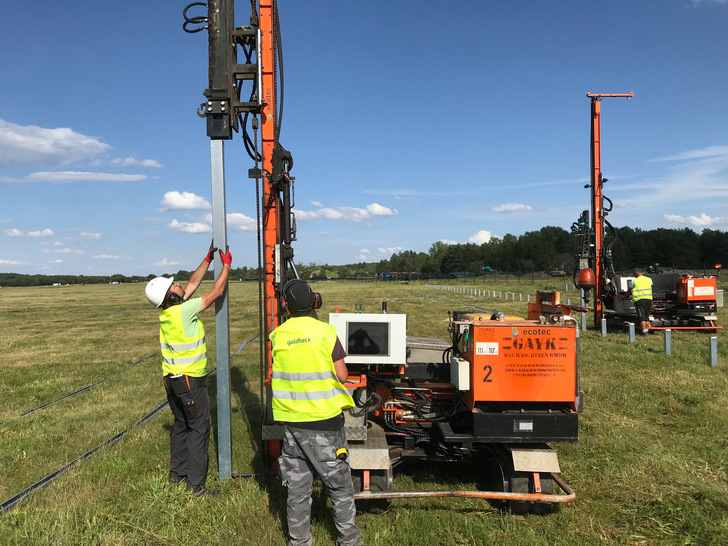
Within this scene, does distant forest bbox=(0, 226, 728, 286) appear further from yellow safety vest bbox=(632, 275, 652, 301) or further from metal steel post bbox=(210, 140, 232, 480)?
metal steel post bbox=(210, 140, 232, 480)

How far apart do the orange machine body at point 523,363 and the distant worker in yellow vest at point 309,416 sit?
5.27 feet

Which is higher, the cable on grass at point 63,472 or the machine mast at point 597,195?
the machine mast at point 597,195

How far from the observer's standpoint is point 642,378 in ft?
33.7

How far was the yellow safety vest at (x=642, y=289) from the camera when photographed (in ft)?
54.5

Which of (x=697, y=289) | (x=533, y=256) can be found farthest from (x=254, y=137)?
(x=533, y=256)

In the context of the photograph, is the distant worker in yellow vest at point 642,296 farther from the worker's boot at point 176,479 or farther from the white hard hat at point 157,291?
the white hard hat at point 157,291

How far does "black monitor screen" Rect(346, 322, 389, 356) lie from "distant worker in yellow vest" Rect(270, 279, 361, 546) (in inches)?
53.1

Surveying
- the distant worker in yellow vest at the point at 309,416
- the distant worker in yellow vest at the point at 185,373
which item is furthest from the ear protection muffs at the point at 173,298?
the distant worker in yellow vest at the point at 309,416

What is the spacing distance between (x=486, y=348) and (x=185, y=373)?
3.07 m

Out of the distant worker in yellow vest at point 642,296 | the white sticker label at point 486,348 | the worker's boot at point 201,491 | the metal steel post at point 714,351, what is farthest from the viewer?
the distant worker in yellow vest at point 642,296

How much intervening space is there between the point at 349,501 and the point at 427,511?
1.33m

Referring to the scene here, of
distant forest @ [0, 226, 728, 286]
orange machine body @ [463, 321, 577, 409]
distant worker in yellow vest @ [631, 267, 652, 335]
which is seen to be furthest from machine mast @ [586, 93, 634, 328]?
distant forest @ [0, 226, 728, 286]

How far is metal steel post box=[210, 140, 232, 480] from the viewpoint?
546cm

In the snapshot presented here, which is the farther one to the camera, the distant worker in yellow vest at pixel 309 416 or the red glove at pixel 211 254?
the red glove at pixel 211 254
